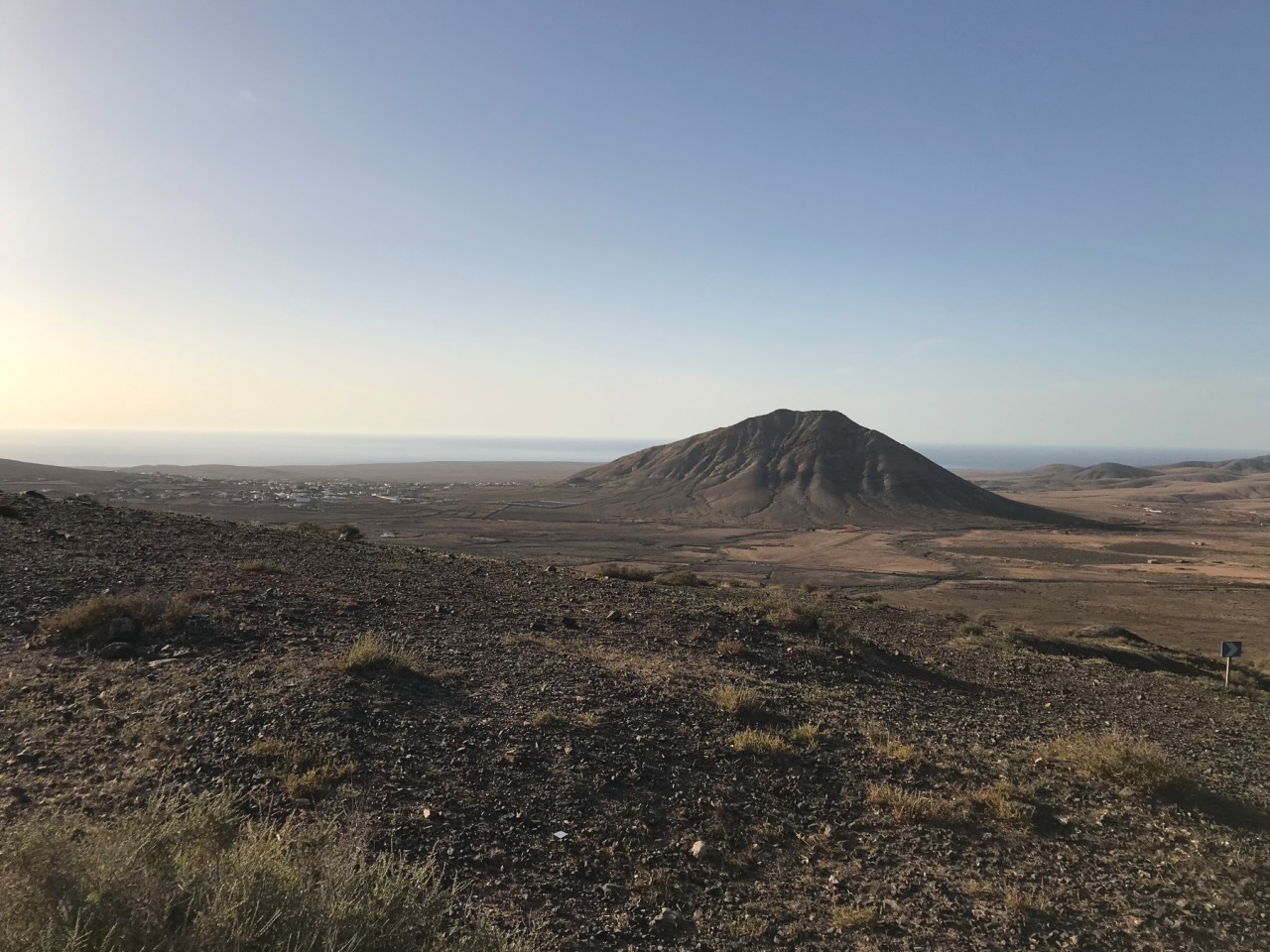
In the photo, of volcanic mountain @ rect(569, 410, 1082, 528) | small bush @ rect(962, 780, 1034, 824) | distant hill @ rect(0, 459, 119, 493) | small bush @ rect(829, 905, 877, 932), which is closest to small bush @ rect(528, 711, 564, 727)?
small bush @ rect(829, 905, 877, 932)

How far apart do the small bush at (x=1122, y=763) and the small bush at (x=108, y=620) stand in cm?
1060

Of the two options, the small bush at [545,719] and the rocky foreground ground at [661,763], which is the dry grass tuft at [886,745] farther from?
the small bush at [545,719]

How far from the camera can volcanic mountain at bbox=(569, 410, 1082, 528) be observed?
79.7 m

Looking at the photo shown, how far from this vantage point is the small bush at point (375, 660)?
767 cm

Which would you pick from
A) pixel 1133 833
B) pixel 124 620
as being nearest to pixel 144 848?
pixel 124 620

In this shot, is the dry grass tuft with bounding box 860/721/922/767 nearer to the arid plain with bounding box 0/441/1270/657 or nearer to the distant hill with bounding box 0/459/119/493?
the arid plain with bounding box 0/441/1270/657

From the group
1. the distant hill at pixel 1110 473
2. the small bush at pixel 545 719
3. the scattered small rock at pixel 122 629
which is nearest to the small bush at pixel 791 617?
the small bush at pixel 545 719

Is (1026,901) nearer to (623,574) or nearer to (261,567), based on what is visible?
(261,567)

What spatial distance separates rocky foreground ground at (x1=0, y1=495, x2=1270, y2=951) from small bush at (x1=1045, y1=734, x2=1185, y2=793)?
0.03 meters

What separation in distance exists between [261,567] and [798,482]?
265ft

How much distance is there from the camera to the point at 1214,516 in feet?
290

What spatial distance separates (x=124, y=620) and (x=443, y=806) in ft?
19.2

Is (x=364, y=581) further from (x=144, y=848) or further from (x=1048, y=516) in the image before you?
(x=1048, y=516)

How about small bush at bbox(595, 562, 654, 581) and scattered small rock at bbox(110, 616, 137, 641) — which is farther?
small bush at bbox(595, 562, 654, 581)
